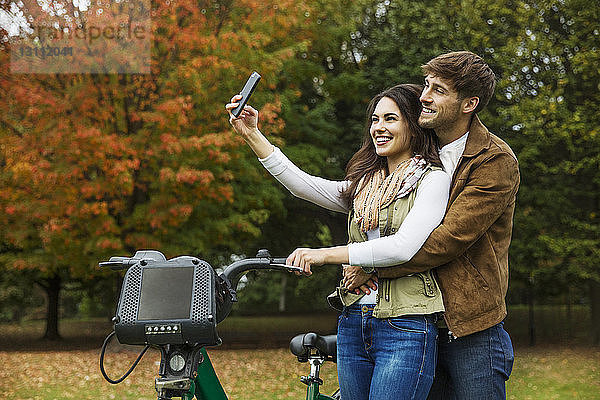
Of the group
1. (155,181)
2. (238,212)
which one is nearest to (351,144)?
(238,212)

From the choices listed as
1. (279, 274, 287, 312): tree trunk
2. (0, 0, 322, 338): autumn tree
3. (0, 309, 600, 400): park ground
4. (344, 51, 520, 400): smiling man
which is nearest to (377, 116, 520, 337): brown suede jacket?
(344, 51, 520, 400): smiling man

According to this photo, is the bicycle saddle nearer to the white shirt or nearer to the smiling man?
the smiling man

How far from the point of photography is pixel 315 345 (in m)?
3.19

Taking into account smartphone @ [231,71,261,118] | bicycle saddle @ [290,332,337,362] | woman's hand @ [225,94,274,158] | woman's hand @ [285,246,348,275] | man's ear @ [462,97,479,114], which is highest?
smartphone @ [231,71,261,118]

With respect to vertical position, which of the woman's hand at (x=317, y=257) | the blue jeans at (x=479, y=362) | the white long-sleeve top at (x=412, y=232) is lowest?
the blue jeans at (x=479, y=362)

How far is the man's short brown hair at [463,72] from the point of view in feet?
8.13

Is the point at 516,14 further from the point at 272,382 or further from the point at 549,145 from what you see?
the point at 272,382

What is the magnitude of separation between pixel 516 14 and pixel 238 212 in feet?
20.8

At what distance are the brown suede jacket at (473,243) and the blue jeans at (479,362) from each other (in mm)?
81

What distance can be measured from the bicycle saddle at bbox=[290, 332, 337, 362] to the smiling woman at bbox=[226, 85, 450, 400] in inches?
21.9

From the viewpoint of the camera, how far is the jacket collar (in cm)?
246

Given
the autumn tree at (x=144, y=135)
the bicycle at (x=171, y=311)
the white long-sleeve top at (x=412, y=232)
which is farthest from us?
the autumn tree at (x=144, y=135)

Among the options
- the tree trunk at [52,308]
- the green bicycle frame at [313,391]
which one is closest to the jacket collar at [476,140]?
the green bicycle frame at [313,391]

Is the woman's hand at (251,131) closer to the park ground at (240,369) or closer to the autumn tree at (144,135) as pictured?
the park ground at (240,369)
